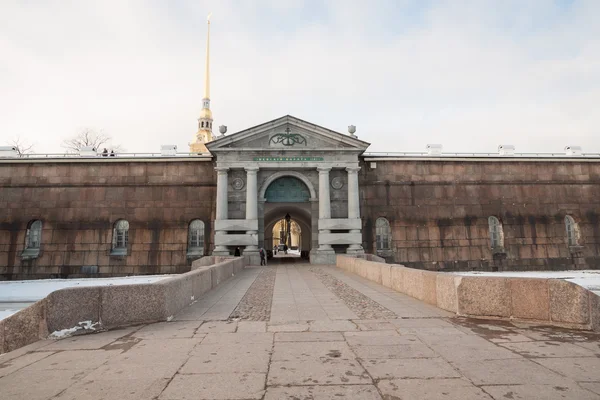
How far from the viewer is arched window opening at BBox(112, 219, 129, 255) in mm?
26359

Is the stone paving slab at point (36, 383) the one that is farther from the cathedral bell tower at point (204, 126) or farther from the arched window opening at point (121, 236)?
the cathedral bell tower at point (204, 126)

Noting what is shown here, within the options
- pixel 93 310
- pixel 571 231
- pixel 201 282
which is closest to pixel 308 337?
pixel 93 310

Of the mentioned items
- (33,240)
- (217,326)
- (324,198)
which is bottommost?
(217,326)

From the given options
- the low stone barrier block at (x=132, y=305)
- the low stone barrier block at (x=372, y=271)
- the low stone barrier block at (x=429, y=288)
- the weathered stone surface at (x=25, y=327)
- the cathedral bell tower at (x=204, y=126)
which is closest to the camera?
the weathered stone surface at (x=25, y=327)

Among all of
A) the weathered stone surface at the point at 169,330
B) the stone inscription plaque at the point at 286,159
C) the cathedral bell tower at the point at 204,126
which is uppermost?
the cathedral bell tower at the point at 204,126

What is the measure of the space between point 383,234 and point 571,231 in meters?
14.5

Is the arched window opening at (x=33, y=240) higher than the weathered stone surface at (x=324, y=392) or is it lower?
higher

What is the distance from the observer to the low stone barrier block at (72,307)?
688cm

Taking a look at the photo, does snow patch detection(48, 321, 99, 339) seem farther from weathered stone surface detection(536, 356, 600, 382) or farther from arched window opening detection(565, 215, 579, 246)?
arched window opening detection(565, 215, 579, 246)

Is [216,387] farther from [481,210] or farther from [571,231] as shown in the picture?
[571,231]

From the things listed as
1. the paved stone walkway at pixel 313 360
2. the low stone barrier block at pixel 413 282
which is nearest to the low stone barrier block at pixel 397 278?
the low stone barrier block at pixel 413 282

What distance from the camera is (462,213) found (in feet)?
91.1

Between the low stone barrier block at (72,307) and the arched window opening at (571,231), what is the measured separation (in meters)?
31.7

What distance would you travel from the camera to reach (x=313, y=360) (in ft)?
17.1
